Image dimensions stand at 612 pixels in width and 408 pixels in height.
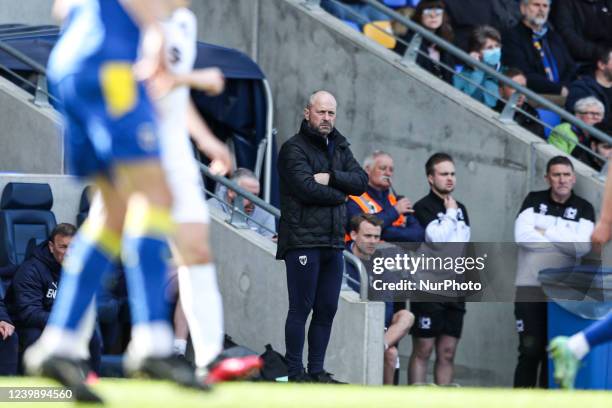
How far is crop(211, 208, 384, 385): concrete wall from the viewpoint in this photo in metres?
12.0

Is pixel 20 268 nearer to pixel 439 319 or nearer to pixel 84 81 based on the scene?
pixel 439 319

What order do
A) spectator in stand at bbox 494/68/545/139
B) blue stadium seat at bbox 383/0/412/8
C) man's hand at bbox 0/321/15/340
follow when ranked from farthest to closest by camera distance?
blue stadium seat at bbox 383/0/412/8 → spectator in stand at bbox 494/68/545/139 → man's hand at bbox 0/321/15/340

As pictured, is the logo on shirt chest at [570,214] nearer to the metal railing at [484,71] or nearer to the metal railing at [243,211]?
the metal railing at [484,71]

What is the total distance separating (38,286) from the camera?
1116 centimetres

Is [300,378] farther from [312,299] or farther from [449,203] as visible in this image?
[449,203]

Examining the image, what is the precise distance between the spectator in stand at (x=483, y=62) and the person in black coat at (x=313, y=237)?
144 inches

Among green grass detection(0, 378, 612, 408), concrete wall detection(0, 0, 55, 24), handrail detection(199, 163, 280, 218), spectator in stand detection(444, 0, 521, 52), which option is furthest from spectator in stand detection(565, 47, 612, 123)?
green grass detection(0, 378, 612, 408)

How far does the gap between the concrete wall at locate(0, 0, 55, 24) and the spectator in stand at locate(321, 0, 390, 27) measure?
2.78 metres

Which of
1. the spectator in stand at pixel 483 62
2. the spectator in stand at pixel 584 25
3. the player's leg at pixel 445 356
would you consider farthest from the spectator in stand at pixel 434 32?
the player's leg at pixel 445 356

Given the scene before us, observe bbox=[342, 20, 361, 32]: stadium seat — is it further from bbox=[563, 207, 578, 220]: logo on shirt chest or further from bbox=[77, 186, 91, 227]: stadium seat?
bbox=[77, 186, 91, 227]: stadium seat

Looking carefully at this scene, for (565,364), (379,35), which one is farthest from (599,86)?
(565,364)

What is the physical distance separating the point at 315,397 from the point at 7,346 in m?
5.08

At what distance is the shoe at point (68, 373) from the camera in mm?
5719

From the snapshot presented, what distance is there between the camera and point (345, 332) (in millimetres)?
12133
